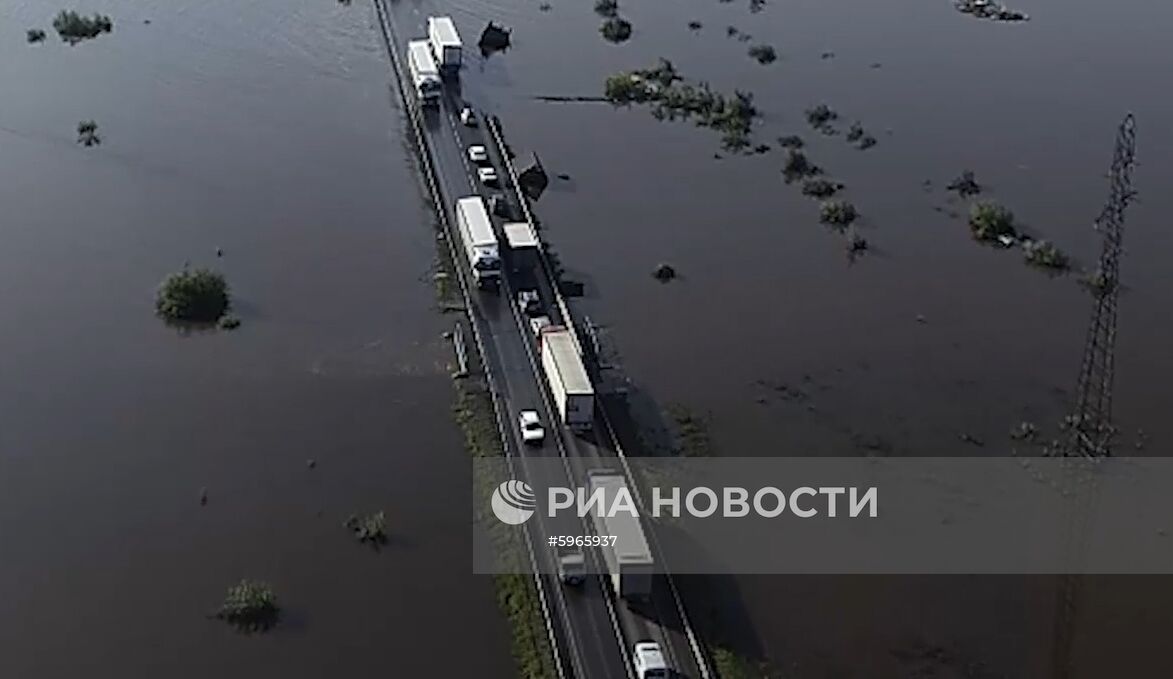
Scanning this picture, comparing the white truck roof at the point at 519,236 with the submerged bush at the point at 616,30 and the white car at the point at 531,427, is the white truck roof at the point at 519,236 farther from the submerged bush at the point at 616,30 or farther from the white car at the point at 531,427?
the submerged bush at the point at 616,30

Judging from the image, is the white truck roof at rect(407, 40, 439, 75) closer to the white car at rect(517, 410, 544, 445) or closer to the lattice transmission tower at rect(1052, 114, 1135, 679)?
the white car at rect(517, 410, 544, 445)

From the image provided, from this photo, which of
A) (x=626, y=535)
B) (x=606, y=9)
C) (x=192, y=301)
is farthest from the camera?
(x=606, y=9)

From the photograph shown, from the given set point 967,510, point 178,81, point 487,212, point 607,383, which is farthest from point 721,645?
point 178,81

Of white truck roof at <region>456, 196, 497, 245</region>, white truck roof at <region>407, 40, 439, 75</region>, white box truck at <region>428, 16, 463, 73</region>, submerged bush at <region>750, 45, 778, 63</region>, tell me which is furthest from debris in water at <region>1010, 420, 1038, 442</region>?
white box truck at <region>428, 16, 463, 73</region>

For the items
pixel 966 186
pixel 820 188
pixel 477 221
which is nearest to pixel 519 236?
pixel 477 221

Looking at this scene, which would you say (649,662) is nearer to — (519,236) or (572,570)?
(572,570)

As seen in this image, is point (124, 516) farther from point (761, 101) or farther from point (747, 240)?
point (761, 101)

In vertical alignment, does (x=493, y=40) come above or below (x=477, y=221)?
above
